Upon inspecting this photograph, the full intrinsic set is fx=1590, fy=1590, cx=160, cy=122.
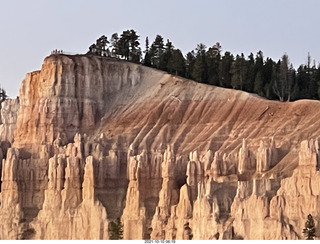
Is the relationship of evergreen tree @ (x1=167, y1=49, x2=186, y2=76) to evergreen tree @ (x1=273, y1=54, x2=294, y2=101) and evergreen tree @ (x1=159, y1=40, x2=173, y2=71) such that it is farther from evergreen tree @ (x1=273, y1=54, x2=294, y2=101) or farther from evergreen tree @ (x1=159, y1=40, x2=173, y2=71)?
evergreen tree @ (x1=273, y1=54, x2=294, y2=101)

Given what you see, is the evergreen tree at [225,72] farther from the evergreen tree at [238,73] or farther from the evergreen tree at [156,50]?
the evergreen tree at [156,50]

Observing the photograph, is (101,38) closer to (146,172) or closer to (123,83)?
(123,83)

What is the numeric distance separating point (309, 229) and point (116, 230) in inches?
585

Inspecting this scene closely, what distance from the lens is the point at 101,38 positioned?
13250 centimetres

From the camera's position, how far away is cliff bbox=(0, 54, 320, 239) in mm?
96188

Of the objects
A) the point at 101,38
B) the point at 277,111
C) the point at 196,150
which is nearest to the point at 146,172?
the point at 196,150

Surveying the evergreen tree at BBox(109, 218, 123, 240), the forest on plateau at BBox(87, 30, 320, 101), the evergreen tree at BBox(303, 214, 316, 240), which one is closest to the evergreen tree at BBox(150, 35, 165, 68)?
the forest on plateau at BBox(87, 30, 320, 101)

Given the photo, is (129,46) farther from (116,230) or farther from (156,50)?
(116,230)

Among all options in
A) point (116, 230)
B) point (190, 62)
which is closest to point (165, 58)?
point (190, 62)

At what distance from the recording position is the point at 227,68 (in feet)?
406

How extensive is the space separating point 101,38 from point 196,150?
91.1 feet

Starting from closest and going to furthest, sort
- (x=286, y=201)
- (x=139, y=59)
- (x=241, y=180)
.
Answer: (x=286, y=201), (x=241, y=180), (x=139, y=59)

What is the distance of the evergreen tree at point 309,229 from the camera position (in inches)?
3536

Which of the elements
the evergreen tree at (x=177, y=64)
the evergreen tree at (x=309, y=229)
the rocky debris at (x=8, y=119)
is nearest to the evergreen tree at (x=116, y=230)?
the evergreen tree at (x=309, y=229)
